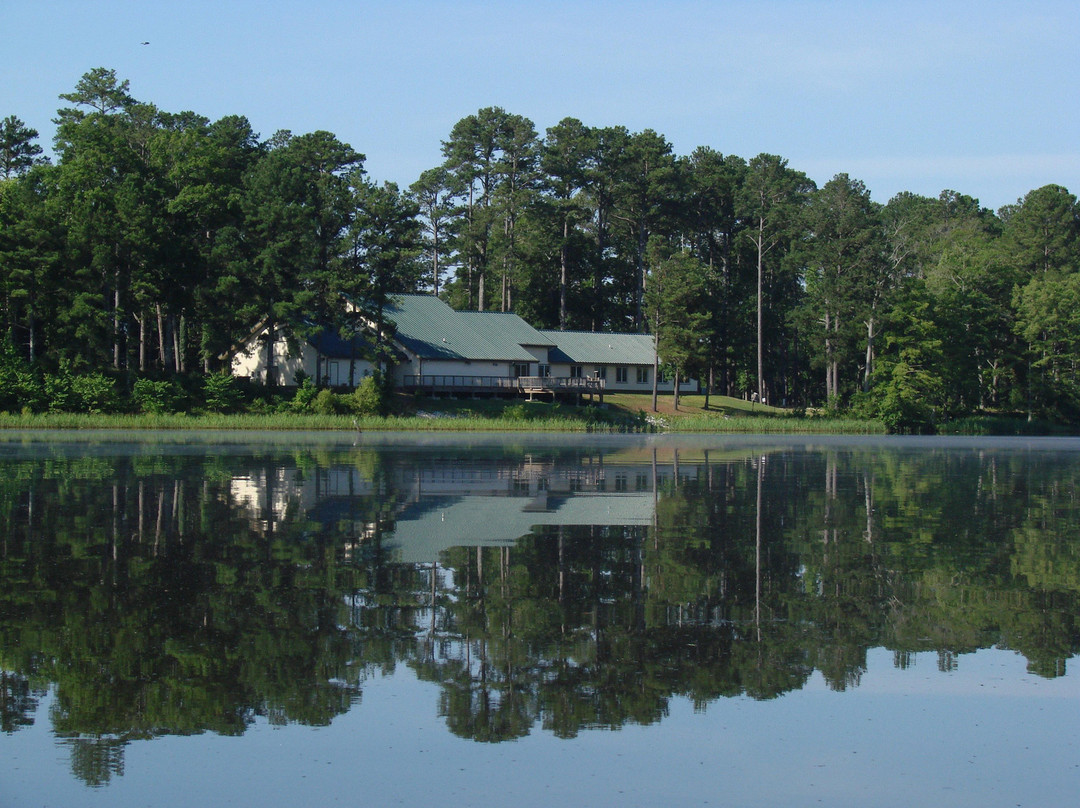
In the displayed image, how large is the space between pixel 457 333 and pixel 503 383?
5.10 meters

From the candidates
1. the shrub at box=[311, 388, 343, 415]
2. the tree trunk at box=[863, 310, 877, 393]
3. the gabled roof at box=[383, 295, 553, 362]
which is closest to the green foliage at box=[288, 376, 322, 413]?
the shrub at box=[311, 388, 343, 415]

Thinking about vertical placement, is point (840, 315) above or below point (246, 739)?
above

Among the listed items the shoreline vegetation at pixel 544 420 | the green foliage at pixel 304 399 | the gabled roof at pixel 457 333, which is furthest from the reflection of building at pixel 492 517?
the gabled roof at pixel 457 333

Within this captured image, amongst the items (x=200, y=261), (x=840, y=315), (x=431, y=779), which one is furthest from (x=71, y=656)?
(x=840, y=315)

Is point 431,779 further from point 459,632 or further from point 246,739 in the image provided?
point 459,632

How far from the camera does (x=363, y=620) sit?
11594 mm

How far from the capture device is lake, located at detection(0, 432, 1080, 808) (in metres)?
7.49

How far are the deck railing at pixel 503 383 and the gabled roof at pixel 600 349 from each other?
6.40 metres

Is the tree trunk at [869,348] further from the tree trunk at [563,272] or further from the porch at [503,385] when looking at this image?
the tree trunk at [563,272]

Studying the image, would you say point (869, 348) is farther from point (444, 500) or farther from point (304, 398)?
point (444, 500)

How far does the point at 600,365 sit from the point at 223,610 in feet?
243

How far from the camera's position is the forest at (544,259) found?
6206 centimetres

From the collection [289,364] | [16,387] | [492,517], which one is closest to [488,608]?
[492,517]

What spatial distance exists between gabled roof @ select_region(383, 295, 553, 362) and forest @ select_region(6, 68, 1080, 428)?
2714 millimetres
